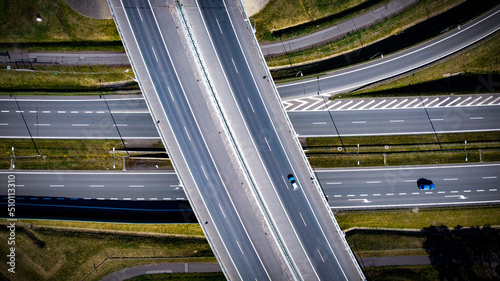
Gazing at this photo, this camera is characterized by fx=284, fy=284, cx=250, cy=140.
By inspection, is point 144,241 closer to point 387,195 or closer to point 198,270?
point 198,270

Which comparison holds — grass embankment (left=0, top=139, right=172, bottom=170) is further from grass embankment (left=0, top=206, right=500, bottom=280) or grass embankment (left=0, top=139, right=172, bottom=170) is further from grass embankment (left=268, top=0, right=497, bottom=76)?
grass embankment (left=268, top=0, right=497, bottom=76)

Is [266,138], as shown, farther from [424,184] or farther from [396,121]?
[424,184]

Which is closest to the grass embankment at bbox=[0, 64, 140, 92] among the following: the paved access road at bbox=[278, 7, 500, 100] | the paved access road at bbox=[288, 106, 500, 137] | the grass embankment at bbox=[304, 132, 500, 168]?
the paved access road at bbox=[278, 7, 500, 100]

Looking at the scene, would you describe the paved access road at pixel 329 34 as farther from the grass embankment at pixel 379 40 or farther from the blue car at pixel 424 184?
the blue car at pixel 424 184

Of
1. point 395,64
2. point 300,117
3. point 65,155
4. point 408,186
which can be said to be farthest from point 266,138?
point 65,155

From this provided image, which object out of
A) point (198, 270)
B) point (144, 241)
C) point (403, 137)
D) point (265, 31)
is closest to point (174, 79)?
point (265, 31)

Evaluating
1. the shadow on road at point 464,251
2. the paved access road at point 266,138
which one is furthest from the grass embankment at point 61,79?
the shadow on road at point 464,251
